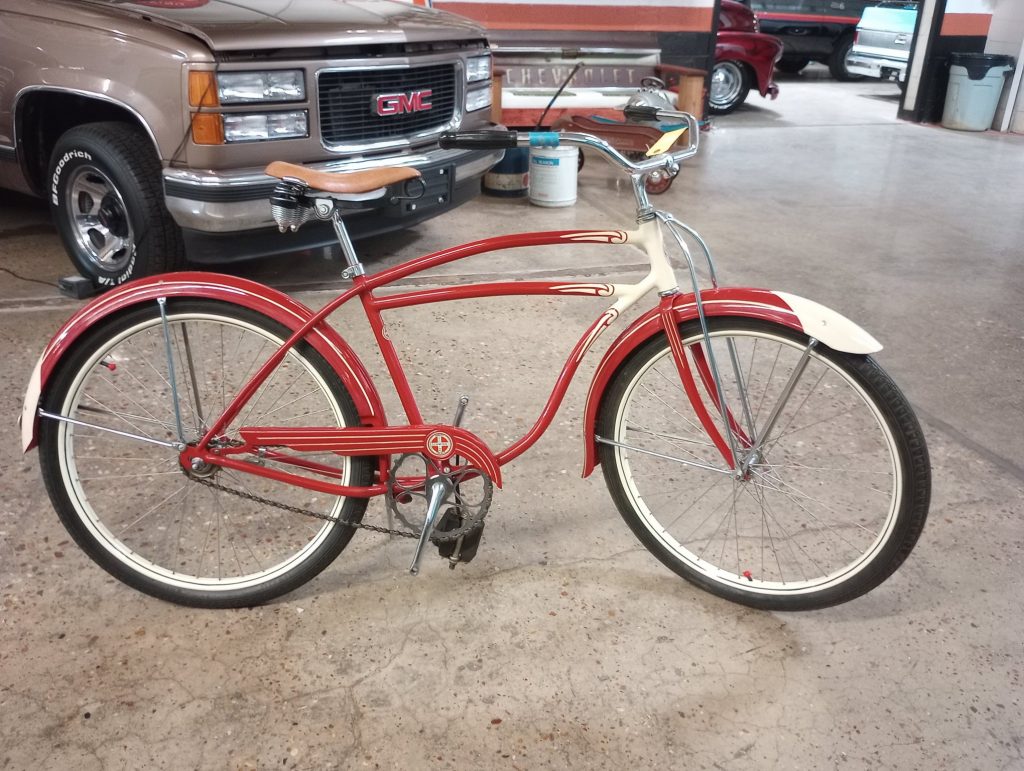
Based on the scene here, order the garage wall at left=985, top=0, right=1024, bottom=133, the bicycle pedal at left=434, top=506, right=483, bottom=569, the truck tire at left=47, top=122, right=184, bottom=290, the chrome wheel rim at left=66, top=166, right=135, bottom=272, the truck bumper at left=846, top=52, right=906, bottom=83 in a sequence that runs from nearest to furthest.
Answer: the bicycle pedal at left=434, top=506, right=483, bottom=569, the truck tire at left=47, top=122, right=184, bottom=290, the chrome wheel rim at left=66, top=166, right=135, bottom=272, the garage wall at left=985, top=0, right=1024, bottom=133, the truck bumper at left=846, top=52, right=906, bottom=83

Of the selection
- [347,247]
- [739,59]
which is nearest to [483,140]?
[347,247]

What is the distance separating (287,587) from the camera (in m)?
2.22

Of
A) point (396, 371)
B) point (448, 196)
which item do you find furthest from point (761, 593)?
point (448, 196)

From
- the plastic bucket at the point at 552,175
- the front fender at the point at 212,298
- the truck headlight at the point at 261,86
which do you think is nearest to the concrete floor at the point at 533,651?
the front fender at the point at 212,298

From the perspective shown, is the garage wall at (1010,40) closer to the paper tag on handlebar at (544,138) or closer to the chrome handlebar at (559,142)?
the chrome handlebar at (559,142)

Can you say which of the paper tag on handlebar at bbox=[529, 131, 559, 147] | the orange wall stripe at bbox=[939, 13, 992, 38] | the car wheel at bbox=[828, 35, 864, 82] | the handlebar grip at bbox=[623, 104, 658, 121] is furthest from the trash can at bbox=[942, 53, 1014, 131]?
the paper tag on handlebar at bbox=[529, 131, 559, 147]

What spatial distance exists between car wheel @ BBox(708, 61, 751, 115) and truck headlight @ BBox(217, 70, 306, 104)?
7.26m

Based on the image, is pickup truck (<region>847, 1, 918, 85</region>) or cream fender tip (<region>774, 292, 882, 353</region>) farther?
pickup truck (<region>847, 1, 918, 85</region>)

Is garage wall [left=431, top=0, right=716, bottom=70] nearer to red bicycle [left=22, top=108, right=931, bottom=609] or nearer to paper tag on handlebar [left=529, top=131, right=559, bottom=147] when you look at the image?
red bicycle [left=22, top=108, right=931, bottom=609]

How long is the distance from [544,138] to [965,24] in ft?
31.6

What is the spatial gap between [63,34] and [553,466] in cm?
279

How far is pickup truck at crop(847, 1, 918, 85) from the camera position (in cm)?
1150

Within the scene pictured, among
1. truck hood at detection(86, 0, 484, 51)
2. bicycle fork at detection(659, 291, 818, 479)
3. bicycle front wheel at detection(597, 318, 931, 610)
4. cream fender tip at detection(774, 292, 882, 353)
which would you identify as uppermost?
truck hood at detection(86, 0, 484, 51)

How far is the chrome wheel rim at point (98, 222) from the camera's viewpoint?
158 inches
